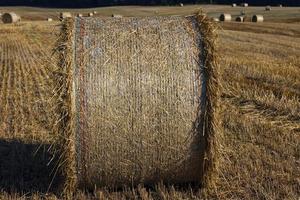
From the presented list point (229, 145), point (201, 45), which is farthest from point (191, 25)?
point (229, 145)

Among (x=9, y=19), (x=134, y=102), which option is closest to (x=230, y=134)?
(x=134, y=102)

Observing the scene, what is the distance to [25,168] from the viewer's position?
686 centimetres

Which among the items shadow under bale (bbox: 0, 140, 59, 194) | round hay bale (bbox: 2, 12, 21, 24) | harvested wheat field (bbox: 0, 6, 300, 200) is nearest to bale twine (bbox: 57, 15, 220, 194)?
harvested wheat field (bbox: 0, 6, 300, 200)

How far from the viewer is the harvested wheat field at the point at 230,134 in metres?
6.09

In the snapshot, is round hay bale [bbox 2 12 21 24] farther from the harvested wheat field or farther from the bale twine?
the bale twine

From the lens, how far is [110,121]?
5.59m

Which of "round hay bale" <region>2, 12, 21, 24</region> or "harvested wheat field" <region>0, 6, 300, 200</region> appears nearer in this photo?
"harvested wheat field" <region>0, 6, 300, 200</region>

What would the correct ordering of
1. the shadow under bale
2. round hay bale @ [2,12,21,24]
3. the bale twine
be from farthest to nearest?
round hay bale @ [2,12,21,24] → the shadow under bale → the bale twine

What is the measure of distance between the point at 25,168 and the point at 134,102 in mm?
2055

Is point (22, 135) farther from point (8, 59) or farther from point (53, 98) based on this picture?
point (8, 59)

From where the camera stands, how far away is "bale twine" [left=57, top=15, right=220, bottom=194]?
5.59m

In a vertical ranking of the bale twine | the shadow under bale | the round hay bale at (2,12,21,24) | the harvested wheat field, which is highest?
the bale twine

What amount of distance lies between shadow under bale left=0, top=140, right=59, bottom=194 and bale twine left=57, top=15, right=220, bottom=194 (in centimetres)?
57

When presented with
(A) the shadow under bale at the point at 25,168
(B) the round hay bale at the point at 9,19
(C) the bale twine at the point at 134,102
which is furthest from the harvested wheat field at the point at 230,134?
(B) the round hay bale at the point at 9,19
